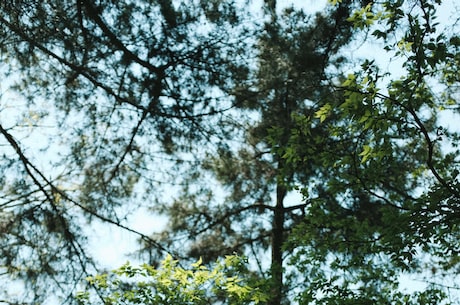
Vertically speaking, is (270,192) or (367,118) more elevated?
(270,192)

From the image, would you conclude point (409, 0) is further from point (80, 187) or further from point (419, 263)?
point (419, 263)

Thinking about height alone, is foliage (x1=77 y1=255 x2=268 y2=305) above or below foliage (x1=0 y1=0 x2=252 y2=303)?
below

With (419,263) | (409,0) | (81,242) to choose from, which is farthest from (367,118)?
(419,263)

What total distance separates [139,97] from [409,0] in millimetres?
3101

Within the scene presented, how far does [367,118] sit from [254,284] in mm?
2014

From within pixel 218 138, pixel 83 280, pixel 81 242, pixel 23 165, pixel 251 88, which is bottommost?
pixel 83 280

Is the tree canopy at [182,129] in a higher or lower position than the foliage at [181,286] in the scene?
higher

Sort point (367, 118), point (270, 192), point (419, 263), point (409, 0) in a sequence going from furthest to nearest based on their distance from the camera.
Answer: point (270, 192) < point (419, 263) < point (409, 0) < point (367, 118)

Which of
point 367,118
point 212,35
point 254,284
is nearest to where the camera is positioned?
point 367,118

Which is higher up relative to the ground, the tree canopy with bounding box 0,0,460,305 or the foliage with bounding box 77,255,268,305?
the tree canopy with bounding box 0,0,460,305

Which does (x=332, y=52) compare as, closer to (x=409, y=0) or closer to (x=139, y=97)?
(x=409, y=0)

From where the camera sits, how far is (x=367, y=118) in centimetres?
344

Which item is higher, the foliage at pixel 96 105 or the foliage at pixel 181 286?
the foliage at pixel 96 105

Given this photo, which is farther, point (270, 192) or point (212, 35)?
point (270, 192)
